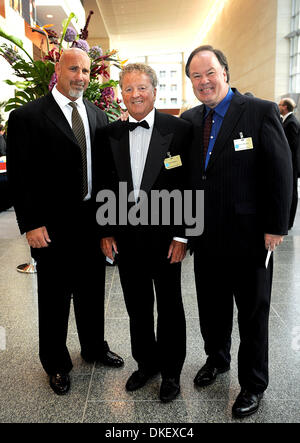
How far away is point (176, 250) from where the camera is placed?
6.39 ft

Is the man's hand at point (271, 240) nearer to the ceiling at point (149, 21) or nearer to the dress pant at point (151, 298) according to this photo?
the dress pant at point (151, 298)

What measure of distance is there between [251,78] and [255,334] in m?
14.8

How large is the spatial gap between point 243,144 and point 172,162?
1.14ft

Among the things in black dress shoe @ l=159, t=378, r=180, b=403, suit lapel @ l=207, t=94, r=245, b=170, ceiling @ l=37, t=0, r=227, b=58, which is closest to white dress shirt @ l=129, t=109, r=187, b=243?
suit lapel @ l=207, t=94, r=245, b=170

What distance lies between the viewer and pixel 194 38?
1009 inches

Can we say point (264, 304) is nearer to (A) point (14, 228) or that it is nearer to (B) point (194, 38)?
(A) point (14, 228)

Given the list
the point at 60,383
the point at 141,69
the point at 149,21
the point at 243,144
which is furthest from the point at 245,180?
the point at 149,21

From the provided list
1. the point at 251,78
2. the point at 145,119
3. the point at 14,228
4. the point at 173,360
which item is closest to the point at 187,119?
the point at 145,119

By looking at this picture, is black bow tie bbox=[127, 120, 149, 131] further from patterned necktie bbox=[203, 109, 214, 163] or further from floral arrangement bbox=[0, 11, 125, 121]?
floral arrangement bbox=[0, 11, 125, 121]

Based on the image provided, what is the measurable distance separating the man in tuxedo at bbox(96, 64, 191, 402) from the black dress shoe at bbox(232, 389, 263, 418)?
326 mm

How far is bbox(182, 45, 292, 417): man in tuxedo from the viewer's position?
1.78m

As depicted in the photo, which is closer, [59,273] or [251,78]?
[59,273]

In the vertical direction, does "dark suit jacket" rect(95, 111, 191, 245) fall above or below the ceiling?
below

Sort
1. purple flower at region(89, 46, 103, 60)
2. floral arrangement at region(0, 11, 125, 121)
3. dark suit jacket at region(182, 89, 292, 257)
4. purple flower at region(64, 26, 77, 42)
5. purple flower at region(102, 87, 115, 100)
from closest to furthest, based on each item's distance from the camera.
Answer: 1. dark suit jacket at region(182, 89, 292, 257)
2. purple flower at region(64, 26, 77, 42)
3. floral arrangement at region(0, 11, 125, 121)
4. purple flower at region(89, 46, 103, 60)
5. purple flower at region(102, 87, 115, 100)
